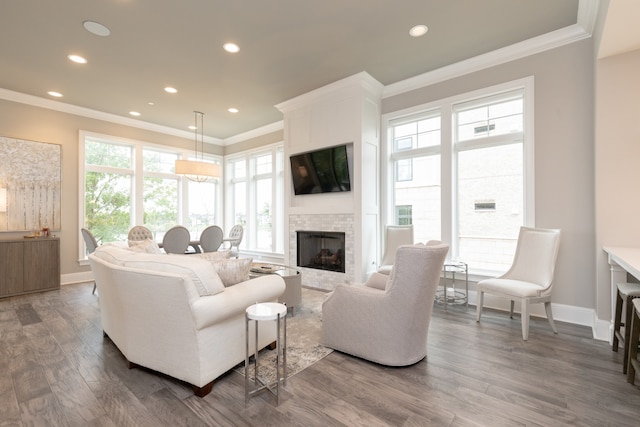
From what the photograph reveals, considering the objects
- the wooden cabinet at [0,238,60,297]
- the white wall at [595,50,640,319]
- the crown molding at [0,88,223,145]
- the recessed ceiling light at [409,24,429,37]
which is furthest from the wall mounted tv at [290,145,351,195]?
the wooden cabinet at [0,238,60,297]

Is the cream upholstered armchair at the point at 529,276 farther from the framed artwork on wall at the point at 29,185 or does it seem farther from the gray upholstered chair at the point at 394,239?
the framed artwork on wall at the point at 29,185

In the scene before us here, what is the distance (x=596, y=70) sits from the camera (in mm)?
2990

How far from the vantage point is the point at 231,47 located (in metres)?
3.59

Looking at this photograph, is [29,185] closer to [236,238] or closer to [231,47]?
[236,238]

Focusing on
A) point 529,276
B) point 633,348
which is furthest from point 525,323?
point 633,348

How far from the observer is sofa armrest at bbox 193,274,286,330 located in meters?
1.87

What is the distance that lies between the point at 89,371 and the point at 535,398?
10.6 feet

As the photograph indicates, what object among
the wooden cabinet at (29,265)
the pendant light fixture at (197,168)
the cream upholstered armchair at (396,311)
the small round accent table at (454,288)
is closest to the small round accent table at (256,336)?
the cream upholstered armchair at (396,311)

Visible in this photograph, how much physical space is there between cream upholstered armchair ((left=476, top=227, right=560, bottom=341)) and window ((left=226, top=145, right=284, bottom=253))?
4409 millimetres

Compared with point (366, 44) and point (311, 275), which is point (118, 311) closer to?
point (311, 275)

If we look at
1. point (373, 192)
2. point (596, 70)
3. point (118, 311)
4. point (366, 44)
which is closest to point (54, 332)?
point (118, 311)

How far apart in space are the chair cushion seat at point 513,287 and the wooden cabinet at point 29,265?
6.43m

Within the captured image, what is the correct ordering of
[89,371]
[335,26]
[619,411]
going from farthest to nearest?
[335,26] < [89,371] < [619,411]

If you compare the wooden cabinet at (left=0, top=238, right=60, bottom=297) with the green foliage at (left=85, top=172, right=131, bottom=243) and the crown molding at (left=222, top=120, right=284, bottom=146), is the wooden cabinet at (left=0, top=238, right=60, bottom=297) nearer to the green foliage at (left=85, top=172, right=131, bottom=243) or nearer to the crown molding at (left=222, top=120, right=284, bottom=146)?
the green foliage at (left=85, top=172, right=131, bottom=243)
